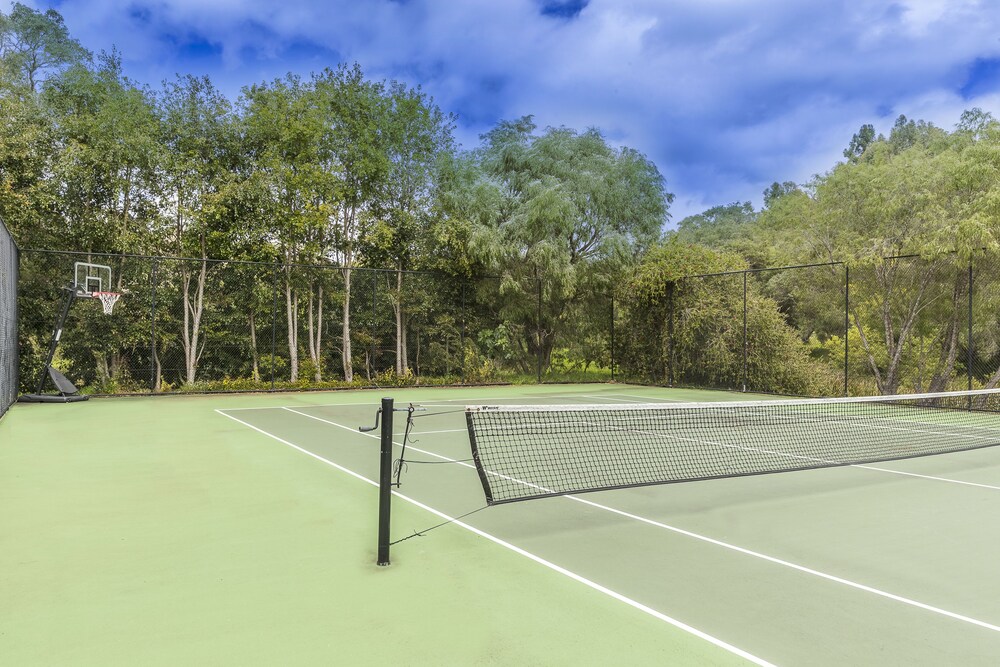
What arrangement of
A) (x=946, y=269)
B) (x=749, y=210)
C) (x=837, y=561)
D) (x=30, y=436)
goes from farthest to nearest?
(x=749, y=210) → (x=946, y=269) → (x=30, y=436) → (x=837, y=561)

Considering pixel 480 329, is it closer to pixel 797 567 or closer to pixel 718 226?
pixel 797 567

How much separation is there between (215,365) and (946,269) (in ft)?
53.5

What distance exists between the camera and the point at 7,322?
400 inches

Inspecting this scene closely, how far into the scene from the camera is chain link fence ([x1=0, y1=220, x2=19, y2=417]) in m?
9.33

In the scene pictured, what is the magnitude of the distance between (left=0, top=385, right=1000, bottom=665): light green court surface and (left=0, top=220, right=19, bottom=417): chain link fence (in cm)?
404

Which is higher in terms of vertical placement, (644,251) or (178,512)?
(644,251)

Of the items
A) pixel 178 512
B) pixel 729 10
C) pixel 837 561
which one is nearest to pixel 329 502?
pixel 178 512

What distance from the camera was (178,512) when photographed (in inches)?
187

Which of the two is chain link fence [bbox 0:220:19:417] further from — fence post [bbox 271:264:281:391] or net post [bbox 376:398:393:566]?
net post [bbox 376:398:393:566]

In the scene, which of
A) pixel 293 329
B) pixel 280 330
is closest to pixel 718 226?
pixel 293 329

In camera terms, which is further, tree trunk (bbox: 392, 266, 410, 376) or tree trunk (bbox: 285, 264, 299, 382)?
tree trunk (bbox: 392, 266, 410, 376)

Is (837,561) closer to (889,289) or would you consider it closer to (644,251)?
(889,289)

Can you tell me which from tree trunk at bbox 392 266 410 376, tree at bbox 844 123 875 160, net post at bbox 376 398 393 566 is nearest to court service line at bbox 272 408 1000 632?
net post at bbox 376 398 393 566

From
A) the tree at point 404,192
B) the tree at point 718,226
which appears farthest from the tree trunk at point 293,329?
the tree at point 718,226
